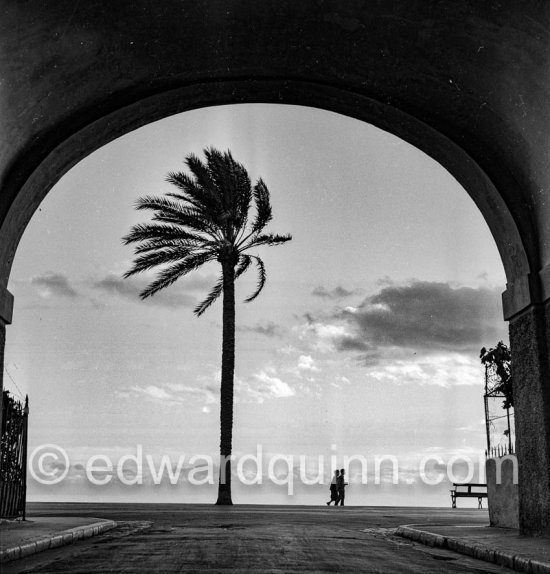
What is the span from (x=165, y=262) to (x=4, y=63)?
17.0 m

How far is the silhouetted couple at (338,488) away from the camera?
28078mm

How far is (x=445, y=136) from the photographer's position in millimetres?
10648

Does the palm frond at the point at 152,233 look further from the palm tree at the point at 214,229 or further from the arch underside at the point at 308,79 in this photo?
the arch underside at the point at 308,79

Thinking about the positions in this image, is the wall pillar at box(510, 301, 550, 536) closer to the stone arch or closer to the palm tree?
the stone arch

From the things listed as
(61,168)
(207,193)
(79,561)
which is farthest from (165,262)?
(79,561)

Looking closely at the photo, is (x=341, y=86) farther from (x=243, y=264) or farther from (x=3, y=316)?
(x=243, y=264)

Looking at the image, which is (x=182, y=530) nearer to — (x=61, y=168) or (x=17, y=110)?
(x=61, y=168)

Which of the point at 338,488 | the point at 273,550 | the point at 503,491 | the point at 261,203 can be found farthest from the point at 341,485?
the point at 273,550

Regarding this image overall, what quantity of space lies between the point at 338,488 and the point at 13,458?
54.8ft

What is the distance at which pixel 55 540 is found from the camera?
918cm

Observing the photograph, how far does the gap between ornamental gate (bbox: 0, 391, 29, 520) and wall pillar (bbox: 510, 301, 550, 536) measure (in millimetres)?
7387

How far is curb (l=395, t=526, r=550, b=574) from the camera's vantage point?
7.12 meters

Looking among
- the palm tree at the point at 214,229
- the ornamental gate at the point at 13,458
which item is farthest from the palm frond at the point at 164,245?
the ornamental gate at the point at 13,458

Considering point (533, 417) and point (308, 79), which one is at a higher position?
point (308, 79)
